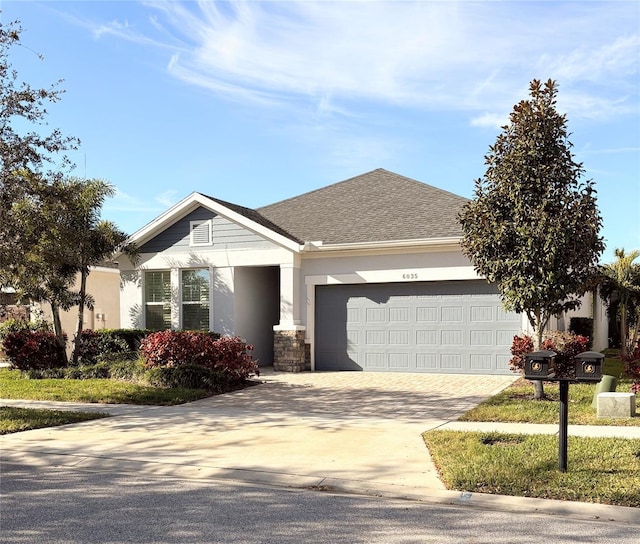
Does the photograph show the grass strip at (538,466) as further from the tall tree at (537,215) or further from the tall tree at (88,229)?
the tall tree at (88,229)

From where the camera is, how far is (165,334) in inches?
590

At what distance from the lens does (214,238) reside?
1952cm

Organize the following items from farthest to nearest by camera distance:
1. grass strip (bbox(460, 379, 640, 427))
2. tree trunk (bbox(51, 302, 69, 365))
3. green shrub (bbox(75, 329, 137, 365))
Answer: green shrub (bbox(75, 329, 137, 365)) → tree trunk (bbox(51, 302, 69, 365)) → grass strip (bbox(460, 379, 640, 427))

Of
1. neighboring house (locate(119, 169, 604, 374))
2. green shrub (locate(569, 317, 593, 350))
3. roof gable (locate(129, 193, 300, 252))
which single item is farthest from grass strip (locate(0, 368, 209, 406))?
green shrub (locate(569, 317, 593, 350))

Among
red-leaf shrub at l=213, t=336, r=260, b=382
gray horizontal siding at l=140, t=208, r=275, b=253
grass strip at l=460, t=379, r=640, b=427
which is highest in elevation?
gray horizontal siding at l=140, t=208, r=275, b=253

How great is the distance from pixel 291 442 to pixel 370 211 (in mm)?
12369

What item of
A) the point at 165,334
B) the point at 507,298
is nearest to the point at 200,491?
the point at 507,298

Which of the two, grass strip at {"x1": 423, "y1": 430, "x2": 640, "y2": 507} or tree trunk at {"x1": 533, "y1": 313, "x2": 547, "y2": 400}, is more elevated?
tree trunk at {"x1": 533, "y1": 313, "x2": 547, "y2": 400}

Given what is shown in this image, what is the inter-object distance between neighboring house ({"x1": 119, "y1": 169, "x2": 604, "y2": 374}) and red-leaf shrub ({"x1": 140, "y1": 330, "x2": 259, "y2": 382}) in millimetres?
3781

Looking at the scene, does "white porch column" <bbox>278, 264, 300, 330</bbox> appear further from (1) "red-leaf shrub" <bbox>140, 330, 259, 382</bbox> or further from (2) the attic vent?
(1) "red-leaf shrub" <bbox>140, 330, 259, 382</bbox>

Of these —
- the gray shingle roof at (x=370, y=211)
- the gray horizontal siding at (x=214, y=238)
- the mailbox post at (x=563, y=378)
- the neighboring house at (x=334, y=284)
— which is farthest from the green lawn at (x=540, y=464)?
the gray horizontal siding at (x=214, y=238)

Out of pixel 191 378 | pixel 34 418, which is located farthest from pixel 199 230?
pixel 34 418

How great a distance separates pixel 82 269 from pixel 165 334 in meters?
4.20

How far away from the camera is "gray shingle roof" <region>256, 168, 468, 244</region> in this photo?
59.4ft
